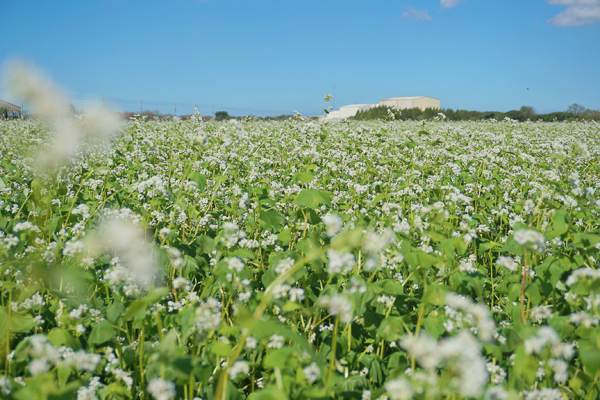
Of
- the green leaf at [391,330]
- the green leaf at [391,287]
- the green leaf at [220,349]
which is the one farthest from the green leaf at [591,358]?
the green leaf at [220,349]

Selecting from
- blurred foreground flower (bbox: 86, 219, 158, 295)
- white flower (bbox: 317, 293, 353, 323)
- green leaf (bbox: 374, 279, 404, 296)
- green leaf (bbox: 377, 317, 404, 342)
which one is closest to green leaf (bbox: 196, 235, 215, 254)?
blurred foreground flower (bbox: 86, 219, 158, 295)

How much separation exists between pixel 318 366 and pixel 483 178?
586 centimetres


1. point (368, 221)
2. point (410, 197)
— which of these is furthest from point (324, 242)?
point (410, 197)

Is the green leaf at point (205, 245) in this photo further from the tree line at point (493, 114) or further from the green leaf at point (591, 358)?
the tree line at point (493, 114)

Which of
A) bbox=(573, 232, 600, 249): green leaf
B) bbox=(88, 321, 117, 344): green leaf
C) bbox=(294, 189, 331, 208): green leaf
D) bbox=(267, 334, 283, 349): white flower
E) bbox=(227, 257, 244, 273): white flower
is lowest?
bbox=(88, 321, 117, 344): green leaf

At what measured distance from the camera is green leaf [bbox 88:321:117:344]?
2.13 metres

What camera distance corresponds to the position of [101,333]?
215 centimetres

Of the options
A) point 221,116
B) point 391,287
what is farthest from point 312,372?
point 221,116

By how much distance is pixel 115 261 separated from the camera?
9.05 ft

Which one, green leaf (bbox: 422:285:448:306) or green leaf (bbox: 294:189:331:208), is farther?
green leaf (bbox: 294:189:331:208)

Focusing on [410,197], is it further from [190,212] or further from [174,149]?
[174,149]

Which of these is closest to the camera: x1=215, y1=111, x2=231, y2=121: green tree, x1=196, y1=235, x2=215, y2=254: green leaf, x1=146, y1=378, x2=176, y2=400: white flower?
x1=146, y1=378, x2=176, y2=400: white flower

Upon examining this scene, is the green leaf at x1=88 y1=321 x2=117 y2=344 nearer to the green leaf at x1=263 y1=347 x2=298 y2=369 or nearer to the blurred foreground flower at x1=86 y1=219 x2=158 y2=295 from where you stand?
the blurred foreground flower at x1=86 y1=219 x2=158 y2=295

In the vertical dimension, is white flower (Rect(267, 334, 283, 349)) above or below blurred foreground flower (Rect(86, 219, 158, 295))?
below
